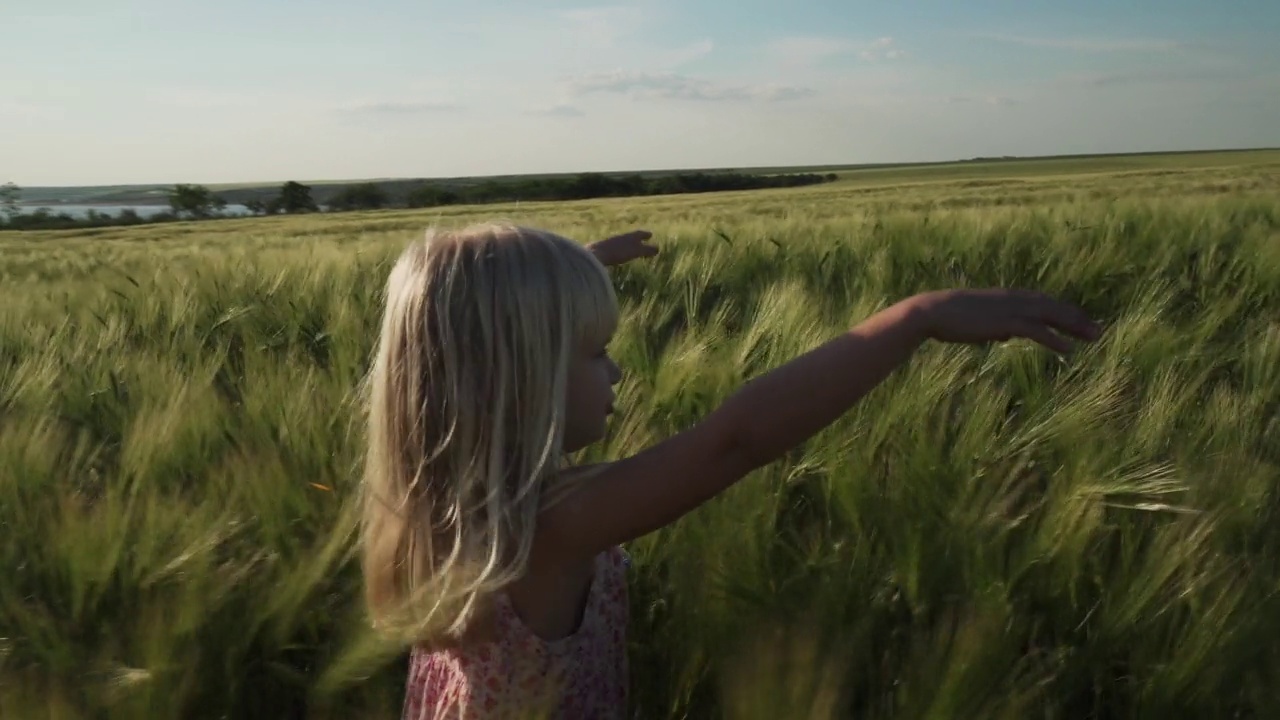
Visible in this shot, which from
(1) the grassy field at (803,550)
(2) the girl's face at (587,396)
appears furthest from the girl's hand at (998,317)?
(2) the girl's face at (587,396)

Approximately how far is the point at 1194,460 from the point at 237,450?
1471 millimetres

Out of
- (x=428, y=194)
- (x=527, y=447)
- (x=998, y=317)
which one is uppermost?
(x=998, y=317)

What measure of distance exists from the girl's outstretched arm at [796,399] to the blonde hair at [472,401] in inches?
3.7

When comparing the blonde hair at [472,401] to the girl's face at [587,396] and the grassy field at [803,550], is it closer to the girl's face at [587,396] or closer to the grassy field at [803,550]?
the girl's face at [587,396]

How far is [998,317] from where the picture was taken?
889 mm

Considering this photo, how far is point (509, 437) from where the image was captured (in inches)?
42.3

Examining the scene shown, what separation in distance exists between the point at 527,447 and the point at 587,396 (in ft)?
0.36

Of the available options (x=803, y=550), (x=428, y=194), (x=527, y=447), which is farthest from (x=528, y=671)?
(x=428, y=194)

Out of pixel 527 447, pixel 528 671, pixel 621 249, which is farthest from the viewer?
pixel 621 249

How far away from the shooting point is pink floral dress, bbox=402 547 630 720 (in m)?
1.15

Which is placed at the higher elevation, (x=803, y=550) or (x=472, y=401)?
(x=472, y=401)

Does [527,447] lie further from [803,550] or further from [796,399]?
[803,550]

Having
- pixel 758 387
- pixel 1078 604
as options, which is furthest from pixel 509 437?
pixel 1078 604

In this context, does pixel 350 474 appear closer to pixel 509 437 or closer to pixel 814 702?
pixel 509 437
